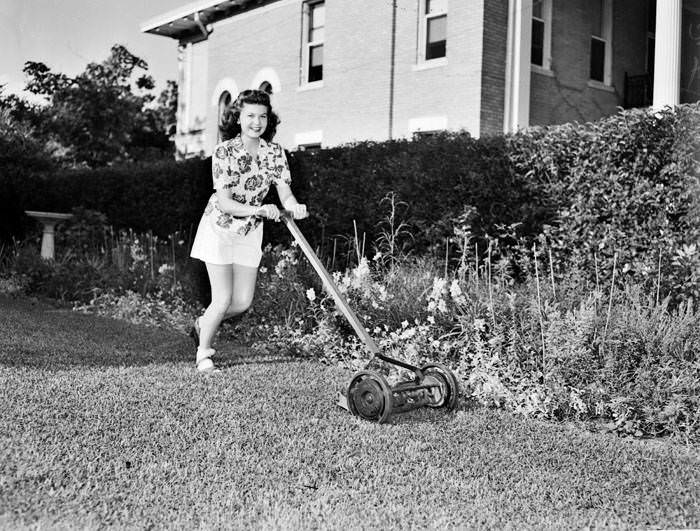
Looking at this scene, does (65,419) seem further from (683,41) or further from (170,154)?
(170,154)

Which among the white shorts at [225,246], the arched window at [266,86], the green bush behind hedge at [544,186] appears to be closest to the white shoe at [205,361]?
the white shorts at [225,246]

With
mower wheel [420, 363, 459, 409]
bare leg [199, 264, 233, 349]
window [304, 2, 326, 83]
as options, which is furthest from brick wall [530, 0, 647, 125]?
mower wheel [420, 363, 459, 409]

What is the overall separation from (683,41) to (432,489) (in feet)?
35.8

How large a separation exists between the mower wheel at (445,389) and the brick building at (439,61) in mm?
7849

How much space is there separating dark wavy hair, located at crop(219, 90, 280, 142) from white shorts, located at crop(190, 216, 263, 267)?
64 cm

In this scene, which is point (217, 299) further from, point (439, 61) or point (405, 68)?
point (405, 68)

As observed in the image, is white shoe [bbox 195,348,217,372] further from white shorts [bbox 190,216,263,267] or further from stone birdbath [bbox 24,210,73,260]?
stone birdbath [bbox 24,210,73,260]

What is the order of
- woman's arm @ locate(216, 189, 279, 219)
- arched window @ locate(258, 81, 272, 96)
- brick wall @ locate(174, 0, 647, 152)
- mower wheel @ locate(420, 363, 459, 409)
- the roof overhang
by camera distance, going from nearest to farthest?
mower wheel @ locate(420, 363, 459, 409) < woman's arm @ locate(216, 189, 279, 219) < brick wall @ locate(174, 0, 647, 152) < arched window @ locate(258, 81, 272, 96) < the roof overhang

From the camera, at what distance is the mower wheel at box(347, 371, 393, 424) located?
4273 mm

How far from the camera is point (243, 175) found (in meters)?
5.38

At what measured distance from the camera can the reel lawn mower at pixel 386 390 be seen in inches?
170

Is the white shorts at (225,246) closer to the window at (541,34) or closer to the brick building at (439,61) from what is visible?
the brick building at (439,61)

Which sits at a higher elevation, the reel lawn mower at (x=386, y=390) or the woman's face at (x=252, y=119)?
the woman's face at (x=252, y=119)

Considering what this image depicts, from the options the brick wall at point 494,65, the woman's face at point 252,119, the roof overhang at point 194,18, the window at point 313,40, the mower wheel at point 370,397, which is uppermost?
the roof overhang at point 194,18
